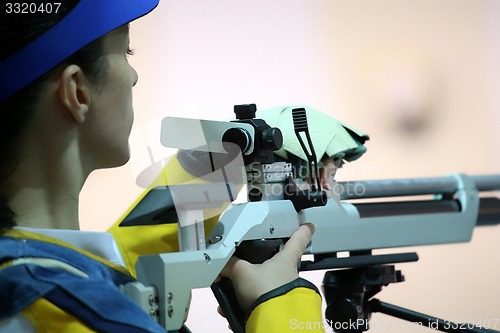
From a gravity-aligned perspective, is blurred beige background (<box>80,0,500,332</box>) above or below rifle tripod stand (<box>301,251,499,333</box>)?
above

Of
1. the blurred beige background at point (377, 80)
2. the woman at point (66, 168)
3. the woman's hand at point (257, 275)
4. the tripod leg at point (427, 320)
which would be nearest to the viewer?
the woman at point (66, 168)

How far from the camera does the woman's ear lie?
1.89 feet

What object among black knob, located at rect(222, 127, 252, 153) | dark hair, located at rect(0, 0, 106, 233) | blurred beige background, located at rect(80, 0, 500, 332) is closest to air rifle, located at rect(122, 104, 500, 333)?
black knob, located at rect(222, 127, 252, 153)

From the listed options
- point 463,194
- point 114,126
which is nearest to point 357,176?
point 463,194

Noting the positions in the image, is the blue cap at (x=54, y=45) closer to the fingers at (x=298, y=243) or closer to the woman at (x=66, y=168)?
A: the woman at (x=66, y=168)

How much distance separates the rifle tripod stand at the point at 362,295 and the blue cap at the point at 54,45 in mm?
426

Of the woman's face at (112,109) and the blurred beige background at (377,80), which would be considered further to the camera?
the blurred beige background at (377,80)

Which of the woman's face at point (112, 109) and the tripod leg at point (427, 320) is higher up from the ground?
the woman's face at point (112, 109)

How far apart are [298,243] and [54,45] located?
0.95 feet

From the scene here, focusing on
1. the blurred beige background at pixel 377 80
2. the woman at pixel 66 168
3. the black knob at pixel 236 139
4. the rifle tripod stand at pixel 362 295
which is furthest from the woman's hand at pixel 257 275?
the blurred beige background at pixel 377 80

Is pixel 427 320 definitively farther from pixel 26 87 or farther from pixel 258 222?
pixel 26 87

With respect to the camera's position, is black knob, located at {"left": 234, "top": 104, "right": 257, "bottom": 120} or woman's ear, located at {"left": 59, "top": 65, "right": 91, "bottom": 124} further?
black knob, located at {"left": 234, "top": 104, "right": 257, "bottom": 120}

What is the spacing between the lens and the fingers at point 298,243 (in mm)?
688

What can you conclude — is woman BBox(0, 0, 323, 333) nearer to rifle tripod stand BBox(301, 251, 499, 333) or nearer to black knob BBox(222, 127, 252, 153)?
black knob BBox(222, 127, 252, 153)
